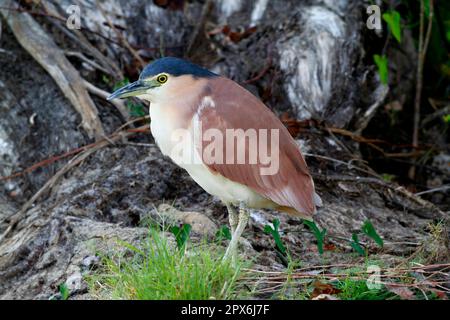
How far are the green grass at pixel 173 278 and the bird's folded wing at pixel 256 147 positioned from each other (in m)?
0.60

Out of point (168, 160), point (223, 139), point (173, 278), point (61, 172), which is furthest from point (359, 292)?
point (61, 172)

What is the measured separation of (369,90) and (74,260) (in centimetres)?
363

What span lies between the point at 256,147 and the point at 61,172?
2083mm

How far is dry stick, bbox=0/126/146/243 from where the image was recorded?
6.18 metres

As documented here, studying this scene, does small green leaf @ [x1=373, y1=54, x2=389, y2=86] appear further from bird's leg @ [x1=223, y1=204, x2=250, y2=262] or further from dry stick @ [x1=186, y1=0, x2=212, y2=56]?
bird's leg @ [x1=223, y1=204, x2=250, y2=262]

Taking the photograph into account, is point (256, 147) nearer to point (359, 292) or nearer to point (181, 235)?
point (181, 235)

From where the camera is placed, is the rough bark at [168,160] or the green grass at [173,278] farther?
the rough bark at [168,160]

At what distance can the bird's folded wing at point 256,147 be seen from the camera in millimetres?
4914

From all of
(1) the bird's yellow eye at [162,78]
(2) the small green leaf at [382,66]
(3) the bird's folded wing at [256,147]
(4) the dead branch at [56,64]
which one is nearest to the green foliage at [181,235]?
(3) the bird's folded wing at [256,147]

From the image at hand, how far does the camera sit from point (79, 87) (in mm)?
7008

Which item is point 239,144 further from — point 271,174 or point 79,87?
point 79,87

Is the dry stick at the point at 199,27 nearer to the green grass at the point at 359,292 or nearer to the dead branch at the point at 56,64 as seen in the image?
the dead branch at the point at 56,64

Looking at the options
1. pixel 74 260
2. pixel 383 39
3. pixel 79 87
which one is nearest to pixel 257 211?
pixel 74 260

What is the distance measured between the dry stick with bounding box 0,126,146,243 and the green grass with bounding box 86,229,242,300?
1.78 metres
